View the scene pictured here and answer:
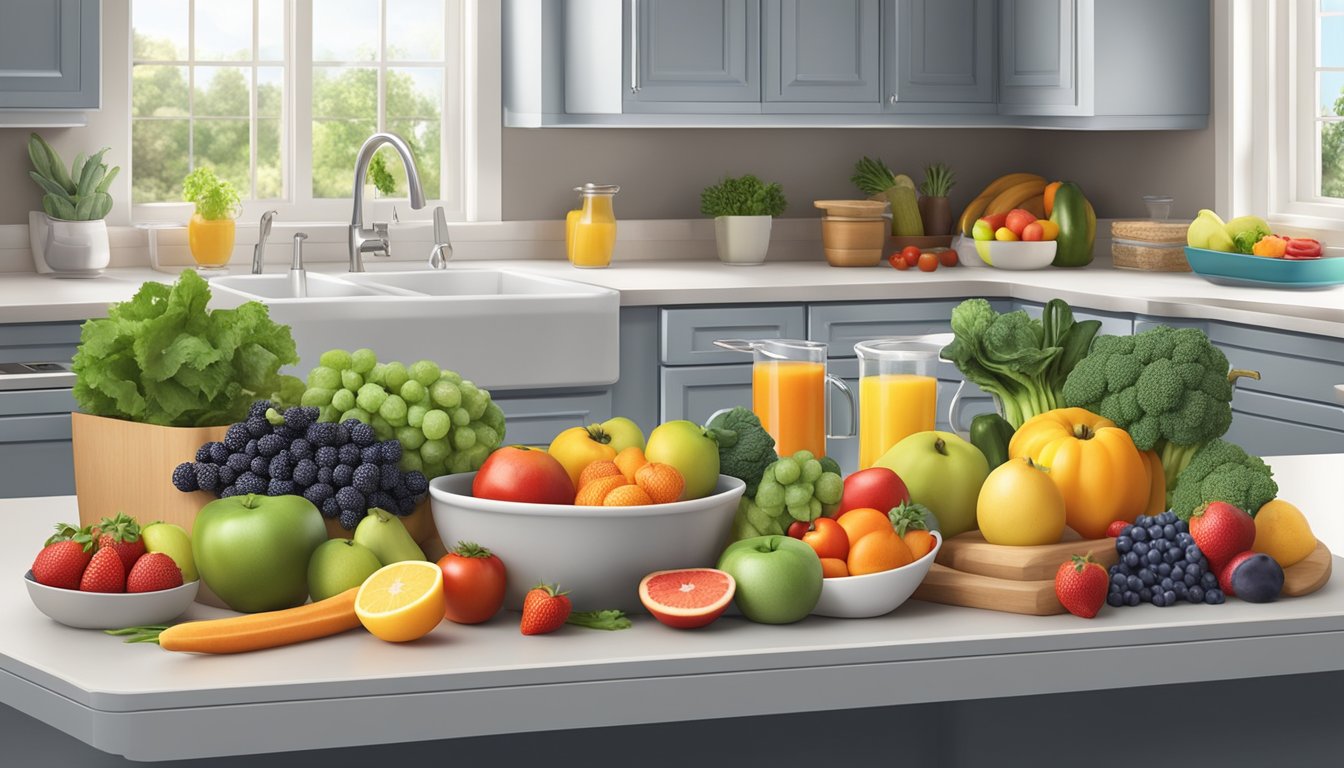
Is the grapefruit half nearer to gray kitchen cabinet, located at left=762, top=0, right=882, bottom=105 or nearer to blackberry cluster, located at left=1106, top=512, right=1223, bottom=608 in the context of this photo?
blackberry cluster, located at left=1106, top=512, right=1223, bottom=608

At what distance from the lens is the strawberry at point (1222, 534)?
62.4 inches

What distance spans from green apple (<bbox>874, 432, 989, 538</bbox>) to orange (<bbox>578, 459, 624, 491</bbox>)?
31 cm

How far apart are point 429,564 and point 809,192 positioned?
4.20m

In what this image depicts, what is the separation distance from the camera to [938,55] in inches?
204

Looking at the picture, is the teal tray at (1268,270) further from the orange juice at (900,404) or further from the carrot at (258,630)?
the carrot at (258,630)

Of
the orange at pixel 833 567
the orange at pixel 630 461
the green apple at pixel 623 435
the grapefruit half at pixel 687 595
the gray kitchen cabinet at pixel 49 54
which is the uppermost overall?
the gray kitchen cabinet at pixel 49 54

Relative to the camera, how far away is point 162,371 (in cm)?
171

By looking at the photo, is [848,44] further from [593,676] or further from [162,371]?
[593,676]

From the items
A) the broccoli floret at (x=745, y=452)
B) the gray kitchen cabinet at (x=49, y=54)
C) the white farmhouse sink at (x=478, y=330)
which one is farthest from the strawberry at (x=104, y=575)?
the gray kitchen cabinet at (x=49, y=54)

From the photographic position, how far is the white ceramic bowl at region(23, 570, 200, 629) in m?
1.46

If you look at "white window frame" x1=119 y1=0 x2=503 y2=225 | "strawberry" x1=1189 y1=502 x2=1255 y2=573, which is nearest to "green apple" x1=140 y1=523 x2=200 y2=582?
"strawberry" x1=1189 y1=502 x2=1255 y2=573

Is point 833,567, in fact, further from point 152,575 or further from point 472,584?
point 152,575

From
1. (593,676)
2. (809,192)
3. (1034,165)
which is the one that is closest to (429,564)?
(593,676)

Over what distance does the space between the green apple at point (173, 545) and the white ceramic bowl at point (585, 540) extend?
0.77 ft
